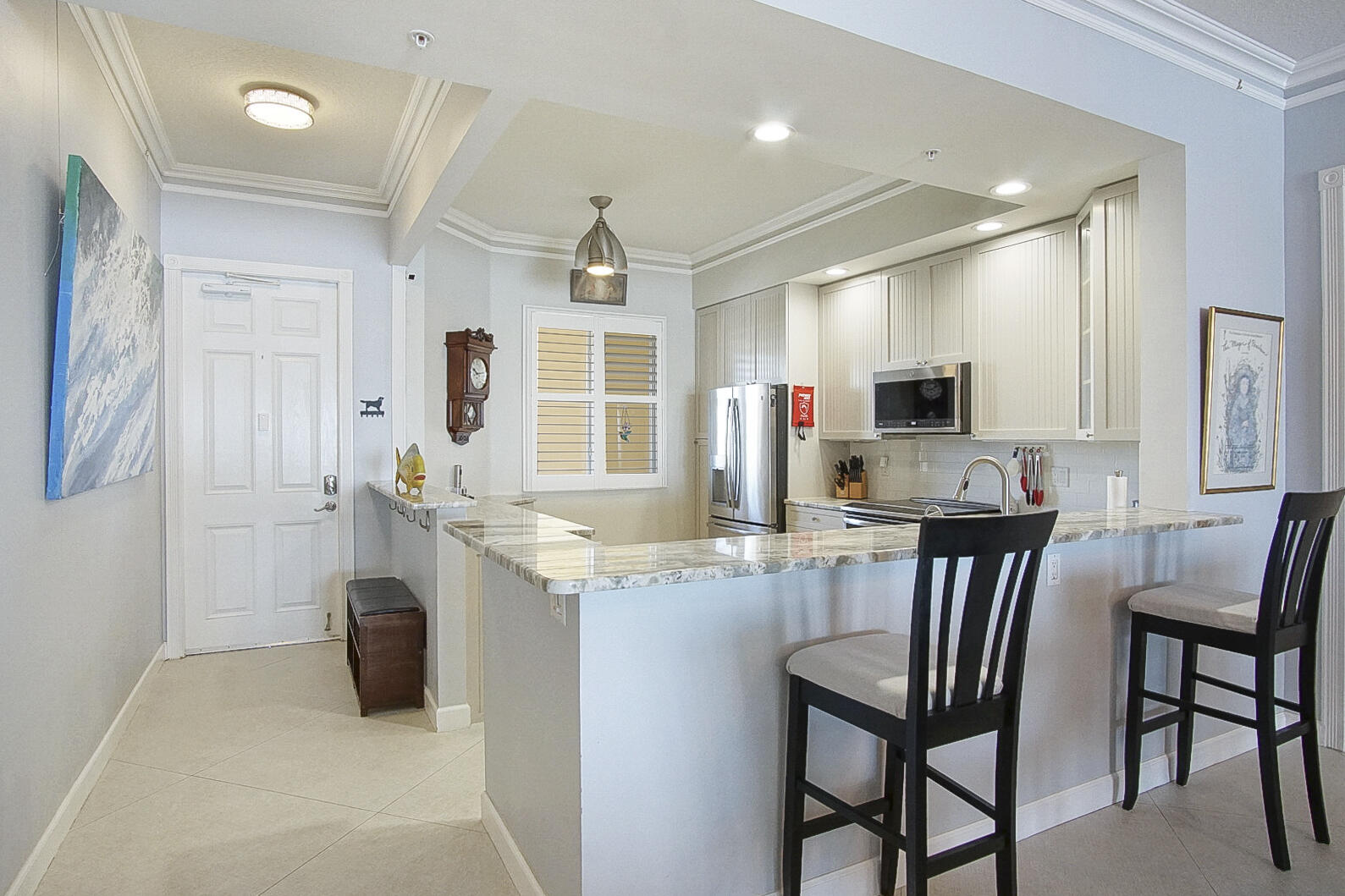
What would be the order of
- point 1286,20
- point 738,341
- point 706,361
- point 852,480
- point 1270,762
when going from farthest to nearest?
point 706,361 < point 738,341 < point 852,480 < point 1286,20 < point 1270,762

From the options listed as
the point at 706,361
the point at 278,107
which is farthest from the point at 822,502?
the point at 278,107

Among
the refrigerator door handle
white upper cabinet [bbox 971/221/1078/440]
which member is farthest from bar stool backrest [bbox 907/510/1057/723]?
the refrigerator door handle

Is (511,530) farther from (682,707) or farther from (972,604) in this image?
(972,604)

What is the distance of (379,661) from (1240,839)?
3.22 metres

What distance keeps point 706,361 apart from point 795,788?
14.4 ft

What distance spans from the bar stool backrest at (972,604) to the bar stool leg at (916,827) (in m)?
0.09

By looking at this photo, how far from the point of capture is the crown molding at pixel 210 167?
2.67m

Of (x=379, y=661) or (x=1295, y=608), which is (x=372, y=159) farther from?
(x=1295, y=608)

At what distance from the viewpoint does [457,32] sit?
6.34ft

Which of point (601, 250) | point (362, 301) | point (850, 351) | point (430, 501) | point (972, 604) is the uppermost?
point (601, 250)

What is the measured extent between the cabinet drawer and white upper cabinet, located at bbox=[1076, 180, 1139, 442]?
5.02ft

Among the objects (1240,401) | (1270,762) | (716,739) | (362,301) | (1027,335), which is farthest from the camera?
(362,301)

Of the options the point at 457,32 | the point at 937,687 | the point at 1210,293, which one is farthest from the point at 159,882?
the point at 1210,293

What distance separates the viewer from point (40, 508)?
2.10 metres
